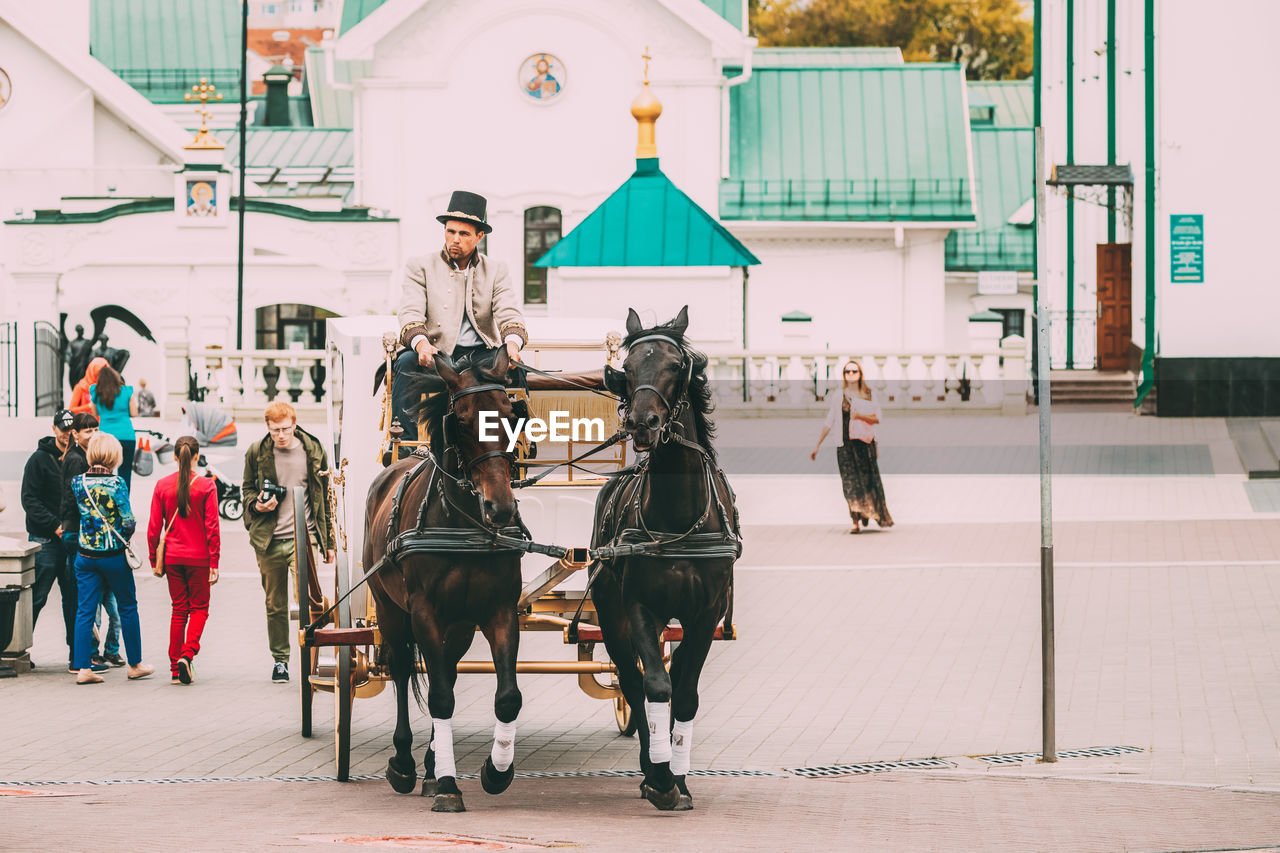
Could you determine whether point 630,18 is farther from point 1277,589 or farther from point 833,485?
point 1277,589

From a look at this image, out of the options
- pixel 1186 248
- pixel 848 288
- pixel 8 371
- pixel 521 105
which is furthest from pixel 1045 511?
pixel 521 105

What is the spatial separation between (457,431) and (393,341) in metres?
1.49

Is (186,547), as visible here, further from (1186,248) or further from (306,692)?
(1186,248)

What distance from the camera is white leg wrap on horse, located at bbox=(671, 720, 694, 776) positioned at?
830cm

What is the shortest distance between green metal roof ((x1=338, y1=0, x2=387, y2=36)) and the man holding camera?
30.9 meters

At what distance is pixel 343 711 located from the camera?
8.94 metres

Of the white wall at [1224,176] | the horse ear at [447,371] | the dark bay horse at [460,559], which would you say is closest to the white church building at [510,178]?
the white wall at [1224,176]

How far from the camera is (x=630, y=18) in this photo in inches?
1609

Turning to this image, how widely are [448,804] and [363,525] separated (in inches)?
82.0

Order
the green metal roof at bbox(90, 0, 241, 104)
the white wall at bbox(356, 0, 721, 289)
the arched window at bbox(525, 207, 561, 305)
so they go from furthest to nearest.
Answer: the green metal roof at bbox(90, 0, 241, 104)
the arched window at bbox(525, 207, 561, 305)
the white wall at bbox(356, 0, 721, 289)

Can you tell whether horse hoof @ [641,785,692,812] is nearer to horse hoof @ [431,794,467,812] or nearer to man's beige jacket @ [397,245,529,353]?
horse hoof @ [431,794,467,812]

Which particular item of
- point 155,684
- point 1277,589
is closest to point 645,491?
point 155,684

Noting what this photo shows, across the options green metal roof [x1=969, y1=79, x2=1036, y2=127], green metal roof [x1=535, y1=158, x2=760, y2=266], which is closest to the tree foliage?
green metal roof [x1=969, y1=79, x2=1036, y2=127]

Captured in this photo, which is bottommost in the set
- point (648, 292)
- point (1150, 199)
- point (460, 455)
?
point (460, 455)
